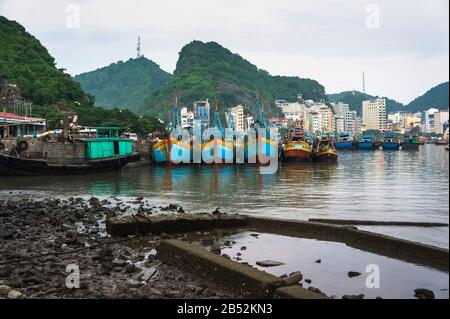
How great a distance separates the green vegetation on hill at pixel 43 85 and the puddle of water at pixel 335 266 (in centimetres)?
5586

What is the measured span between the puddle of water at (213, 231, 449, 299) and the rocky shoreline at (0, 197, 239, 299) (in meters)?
1.81

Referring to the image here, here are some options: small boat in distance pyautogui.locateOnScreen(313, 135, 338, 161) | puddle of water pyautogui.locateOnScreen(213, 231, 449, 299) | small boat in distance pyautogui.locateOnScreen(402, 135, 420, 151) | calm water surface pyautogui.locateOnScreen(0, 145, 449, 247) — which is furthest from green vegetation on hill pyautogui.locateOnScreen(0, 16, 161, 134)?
small boat in distance pyautogui.locateOnScreen(402, 135, 420, 151)

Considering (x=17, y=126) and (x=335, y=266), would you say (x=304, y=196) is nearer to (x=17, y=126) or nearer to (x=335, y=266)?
(x=335, y=266)

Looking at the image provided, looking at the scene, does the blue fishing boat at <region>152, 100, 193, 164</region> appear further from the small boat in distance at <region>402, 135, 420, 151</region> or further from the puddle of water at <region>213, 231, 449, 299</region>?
the small boat in distance at <region>402, 135, 420, 151</region>

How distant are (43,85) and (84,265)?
76.7 meters

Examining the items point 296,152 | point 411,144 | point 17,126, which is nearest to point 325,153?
point 296,152

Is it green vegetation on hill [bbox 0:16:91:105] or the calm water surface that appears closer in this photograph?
the calm water surface

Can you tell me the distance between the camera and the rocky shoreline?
25.7 feet

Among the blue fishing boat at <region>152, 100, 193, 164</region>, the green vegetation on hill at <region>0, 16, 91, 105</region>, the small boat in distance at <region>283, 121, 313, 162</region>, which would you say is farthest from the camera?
the green vegetation on hill at <region>0, 16, 91, 105</region>

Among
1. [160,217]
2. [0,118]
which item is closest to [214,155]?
[0,118]

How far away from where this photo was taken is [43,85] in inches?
3140

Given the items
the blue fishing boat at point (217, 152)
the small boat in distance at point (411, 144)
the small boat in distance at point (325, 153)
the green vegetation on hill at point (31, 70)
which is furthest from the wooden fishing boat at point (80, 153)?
the small boat in distance at point (411, 144)

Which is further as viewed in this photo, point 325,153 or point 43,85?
point 43,85
